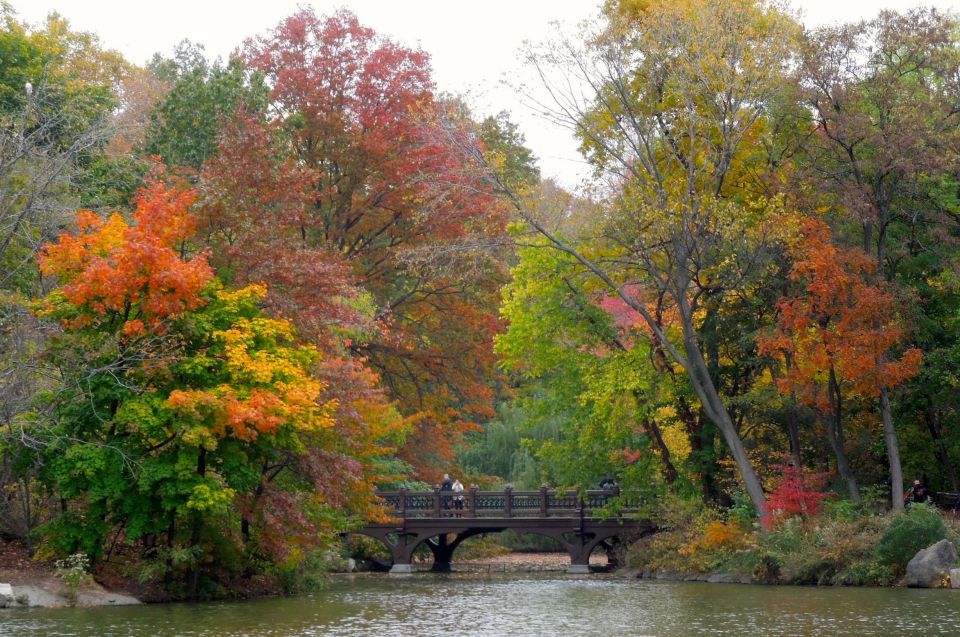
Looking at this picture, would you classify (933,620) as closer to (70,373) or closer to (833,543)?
(833,543)

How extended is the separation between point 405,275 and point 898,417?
15681mm

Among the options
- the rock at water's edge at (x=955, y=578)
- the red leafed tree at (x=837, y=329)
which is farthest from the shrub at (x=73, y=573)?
the rock at water's edge at (x=955, y=578)

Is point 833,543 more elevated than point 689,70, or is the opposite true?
point 689,70

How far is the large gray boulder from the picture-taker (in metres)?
26.4

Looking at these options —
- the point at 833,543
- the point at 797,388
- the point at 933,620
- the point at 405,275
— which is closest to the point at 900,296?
the point at 797,388

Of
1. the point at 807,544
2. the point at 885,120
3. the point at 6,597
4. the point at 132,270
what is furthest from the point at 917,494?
the point at 6,597

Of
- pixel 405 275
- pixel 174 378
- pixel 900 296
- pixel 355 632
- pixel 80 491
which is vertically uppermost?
pixel 405 275

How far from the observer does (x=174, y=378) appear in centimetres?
2467

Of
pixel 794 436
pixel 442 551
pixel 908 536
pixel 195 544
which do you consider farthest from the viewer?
pixel 442 551

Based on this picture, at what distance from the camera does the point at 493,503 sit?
4034 centimetres

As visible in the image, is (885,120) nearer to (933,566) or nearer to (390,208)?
(933,566)

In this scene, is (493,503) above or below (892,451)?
below

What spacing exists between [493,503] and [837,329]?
14.1 metres

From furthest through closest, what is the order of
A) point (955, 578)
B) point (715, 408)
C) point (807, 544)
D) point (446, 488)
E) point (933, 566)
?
point (446, 488) < point (715, 408) < point (807, 544) < point (933, 566) < point (955, 578)
